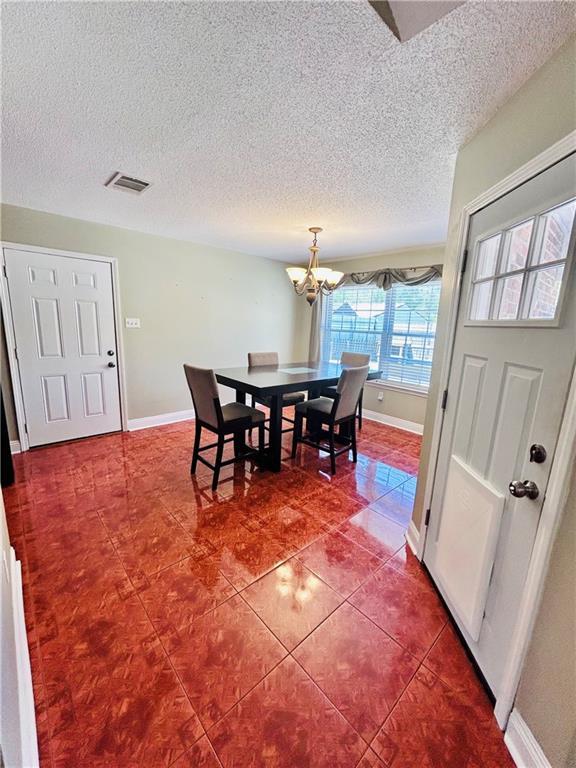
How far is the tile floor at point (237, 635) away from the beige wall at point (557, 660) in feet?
0.83

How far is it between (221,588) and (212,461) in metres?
1.50

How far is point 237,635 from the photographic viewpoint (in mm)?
1378

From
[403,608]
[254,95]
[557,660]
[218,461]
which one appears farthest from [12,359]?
[557,660]

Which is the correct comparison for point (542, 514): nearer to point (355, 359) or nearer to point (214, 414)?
point (214, 414)

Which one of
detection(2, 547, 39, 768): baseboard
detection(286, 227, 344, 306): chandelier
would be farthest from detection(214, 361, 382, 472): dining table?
detection(2, 547, 39, 768): baseboard

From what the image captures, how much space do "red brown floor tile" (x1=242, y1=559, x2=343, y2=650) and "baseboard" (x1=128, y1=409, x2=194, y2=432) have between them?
2858mm

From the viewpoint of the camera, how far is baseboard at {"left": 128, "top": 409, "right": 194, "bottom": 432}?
Answer: 3844mm

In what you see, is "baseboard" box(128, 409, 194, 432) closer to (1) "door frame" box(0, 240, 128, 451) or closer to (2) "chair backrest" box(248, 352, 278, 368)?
(1) "door frame" box(0, 240, 128, 451)

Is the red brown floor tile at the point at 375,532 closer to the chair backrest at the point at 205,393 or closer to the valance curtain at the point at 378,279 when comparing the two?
the chair backrest at the point at 205,393

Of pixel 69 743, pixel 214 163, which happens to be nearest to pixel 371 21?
pixel 214 163

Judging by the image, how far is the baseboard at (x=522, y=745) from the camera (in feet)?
3.01

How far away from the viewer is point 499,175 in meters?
1.32

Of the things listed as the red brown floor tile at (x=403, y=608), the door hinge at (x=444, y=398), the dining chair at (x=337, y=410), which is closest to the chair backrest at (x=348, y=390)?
the dining chair at (x=337, y=410)

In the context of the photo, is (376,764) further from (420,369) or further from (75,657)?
(420,369)
